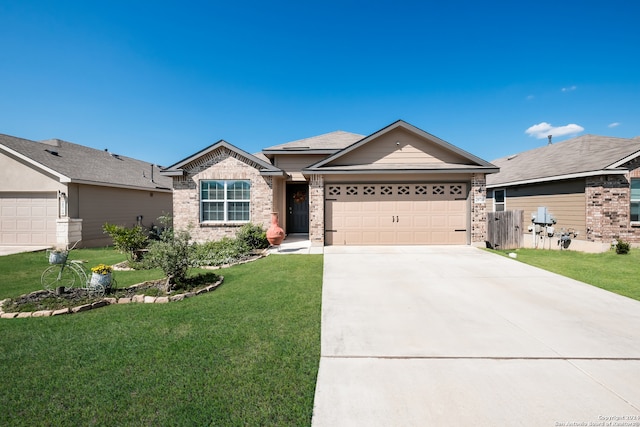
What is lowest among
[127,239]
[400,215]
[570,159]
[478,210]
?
[127,239]

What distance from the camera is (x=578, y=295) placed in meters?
5.43

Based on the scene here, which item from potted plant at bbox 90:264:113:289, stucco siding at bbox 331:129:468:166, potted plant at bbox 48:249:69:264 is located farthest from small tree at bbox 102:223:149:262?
stucco siding at bbox 331:129:468:166

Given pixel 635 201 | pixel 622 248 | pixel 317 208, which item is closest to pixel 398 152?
pixel 317 208

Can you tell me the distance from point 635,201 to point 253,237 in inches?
595

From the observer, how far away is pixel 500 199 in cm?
1579

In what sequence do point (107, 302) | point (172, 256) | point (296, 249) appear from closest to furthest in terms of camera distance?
point (107, 302), point (172, 256), point (296, 249)

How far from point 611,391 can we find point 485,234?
8.88m

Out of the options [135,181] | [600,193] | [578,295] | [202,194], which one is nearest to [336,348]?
[578,295]

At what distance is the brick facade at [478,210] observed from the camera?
10703 millimetres

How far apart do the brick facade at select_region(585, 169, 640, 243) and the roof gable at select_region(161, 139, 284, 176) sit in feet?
41.5

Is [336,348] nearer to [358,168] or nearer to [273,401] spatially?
[273,401]

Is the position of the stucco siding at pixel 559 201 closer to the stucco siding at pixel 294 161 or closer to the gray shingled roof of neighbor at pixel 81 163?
the stucco siding at pixel 294 161

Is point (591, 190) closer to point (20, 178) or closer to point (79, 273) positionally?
point (79, 273)

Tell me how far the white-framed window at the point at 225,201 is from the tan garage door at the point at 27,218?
6.85 meters
